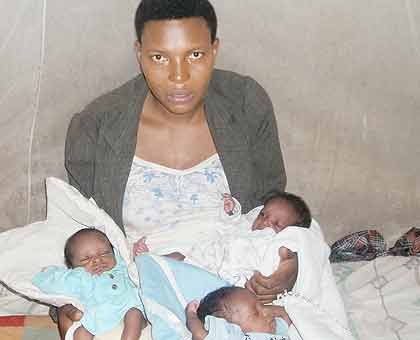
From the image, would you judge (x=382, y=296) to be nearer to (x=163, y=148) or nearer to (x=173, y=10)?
(x=163, y=148)

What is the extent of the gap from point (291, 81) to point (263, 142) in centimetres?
21

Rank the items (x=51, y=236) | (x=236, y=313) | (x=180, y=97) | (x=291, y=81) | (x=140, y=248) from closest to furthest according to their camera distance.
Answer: (x=236, y=313) → (x=180, y=97) → (x=140, y=248) → (x=51, y=236) → (x=291, y=81)

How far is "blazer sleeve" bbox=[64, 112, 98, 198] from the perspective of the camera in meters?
1.98

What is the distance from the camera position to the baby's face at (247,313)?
1.68m

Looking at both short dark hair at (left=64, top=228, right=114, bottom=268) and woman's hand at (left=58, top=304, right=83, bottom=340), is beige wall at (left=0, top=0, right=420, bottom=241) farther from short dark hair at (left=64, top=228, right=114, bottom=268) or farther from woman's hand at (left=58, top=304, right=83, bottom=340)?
woman's hand at (left=58, top=304, right=83, bottom=340)

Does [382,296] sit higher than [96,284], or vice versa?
[96,284]

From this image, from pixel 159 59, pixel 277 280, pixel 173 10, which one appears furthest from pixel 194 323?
pixel 173 10

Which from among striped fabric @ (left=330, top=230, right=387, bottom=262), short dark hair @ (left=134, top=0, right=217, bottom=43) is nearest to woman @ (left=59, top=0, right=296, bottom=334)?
short dark hair @ (left=134, top=0, right=217, bottom=43)

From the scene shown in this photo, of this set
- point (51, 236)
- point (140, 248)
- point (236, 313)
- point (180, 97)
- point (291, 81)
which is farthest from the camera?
point (291, 81)

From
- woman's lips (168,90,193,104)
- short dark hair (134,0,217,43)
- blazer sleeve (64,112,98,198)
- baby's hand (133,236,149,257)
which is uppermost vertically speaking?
short dark hair (134,0,217,43)

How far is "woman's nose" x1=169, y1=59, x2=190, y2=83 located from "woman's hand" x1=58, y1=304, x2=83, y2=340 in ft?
2.07

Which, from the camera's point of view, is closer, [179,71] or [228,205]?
[179,71]

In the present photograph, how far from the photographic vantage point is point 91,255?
1.85 meters

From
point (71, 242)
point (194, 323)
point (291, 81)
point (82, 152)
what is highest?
point (291, 81)
